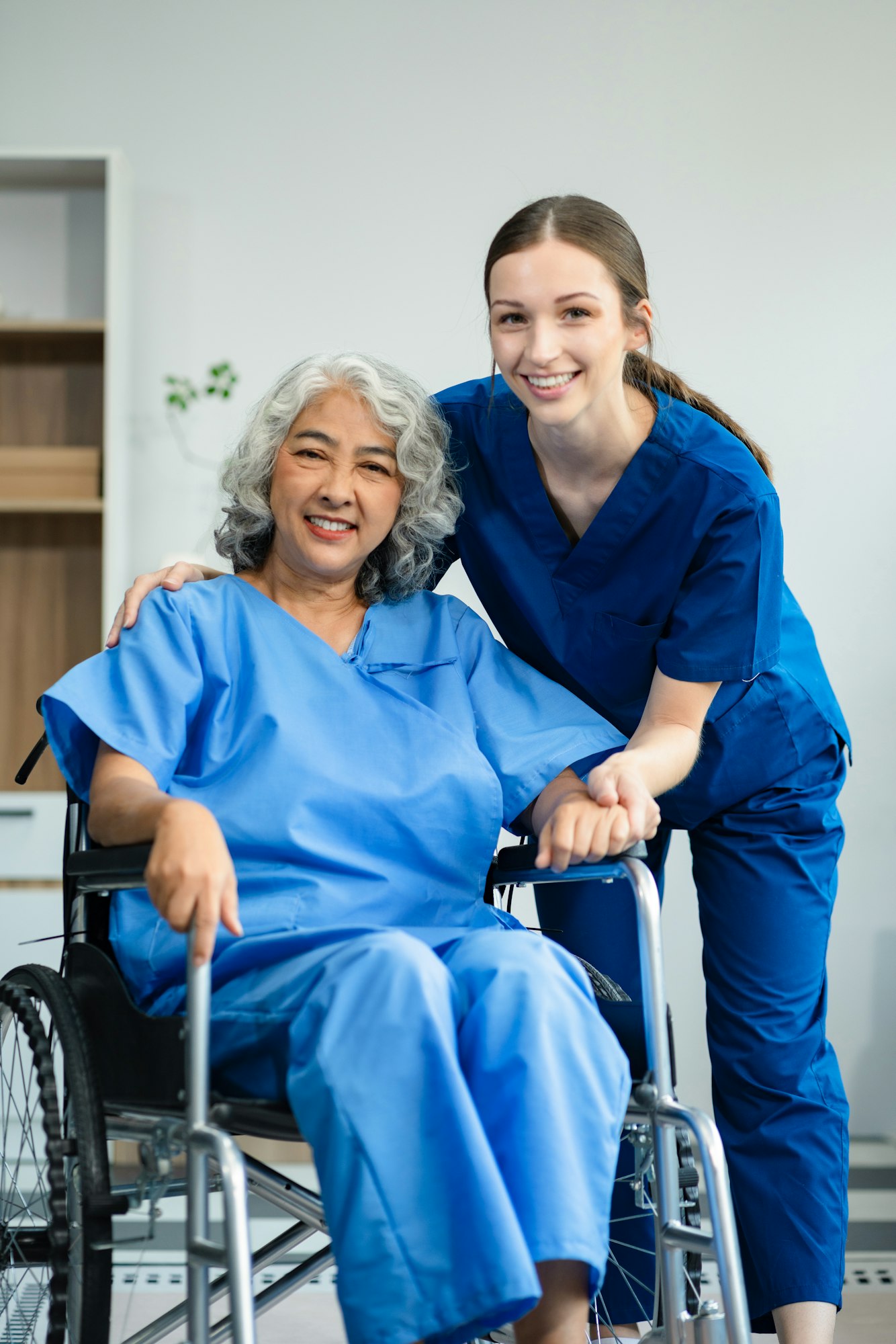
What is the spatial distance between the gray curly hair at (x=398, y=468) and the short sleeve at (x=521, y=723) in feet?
0.37

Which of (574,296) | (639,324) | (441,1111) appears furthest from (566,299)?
(441,1111)

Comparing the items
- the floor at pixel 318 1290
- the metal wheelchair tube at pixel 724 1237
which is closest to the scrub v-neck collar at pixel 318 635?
the metal wheelchair tube at pixel 724 1237

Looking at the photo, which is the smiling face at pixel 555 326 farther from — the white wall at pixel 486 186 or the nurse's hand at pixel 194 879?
the white wall at pixel 486 186

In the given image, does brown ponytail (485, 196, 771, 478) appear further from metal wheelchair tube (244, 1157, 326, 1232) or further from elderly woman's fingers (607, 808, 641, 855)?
metal wheelchair tube (244, 1157, 326, 1232)

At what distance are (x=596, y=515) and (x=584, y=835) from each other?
0.46 metres

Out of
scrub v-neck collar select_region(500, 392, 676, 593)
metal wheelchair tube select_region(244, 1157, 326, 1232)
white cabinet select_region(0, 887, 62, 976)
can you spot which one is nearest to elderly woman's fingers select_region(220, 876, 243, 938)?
metal wheelchair tube select_region(244, 1157, 326, 1232)

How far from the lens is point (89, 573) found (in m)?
3.03

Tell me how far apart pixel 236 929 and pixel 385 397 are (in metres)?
0.71

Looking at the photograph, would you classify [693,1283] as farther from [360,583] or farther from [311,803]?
[360,583]

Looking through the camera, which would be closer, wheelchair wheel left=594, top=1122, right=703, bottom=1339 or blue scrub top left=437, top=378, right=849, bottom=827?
blue scrub top left=437, top=378, right=849, bottom=827

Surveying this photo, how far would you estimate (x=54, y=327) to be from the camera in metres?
2.83

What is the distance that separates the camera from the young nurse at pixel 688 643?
1426 mm

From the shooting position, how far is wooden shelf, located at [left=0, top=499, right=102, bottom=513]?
2.78 meters

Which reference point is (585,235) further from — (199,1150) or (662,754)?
(199,1150)
